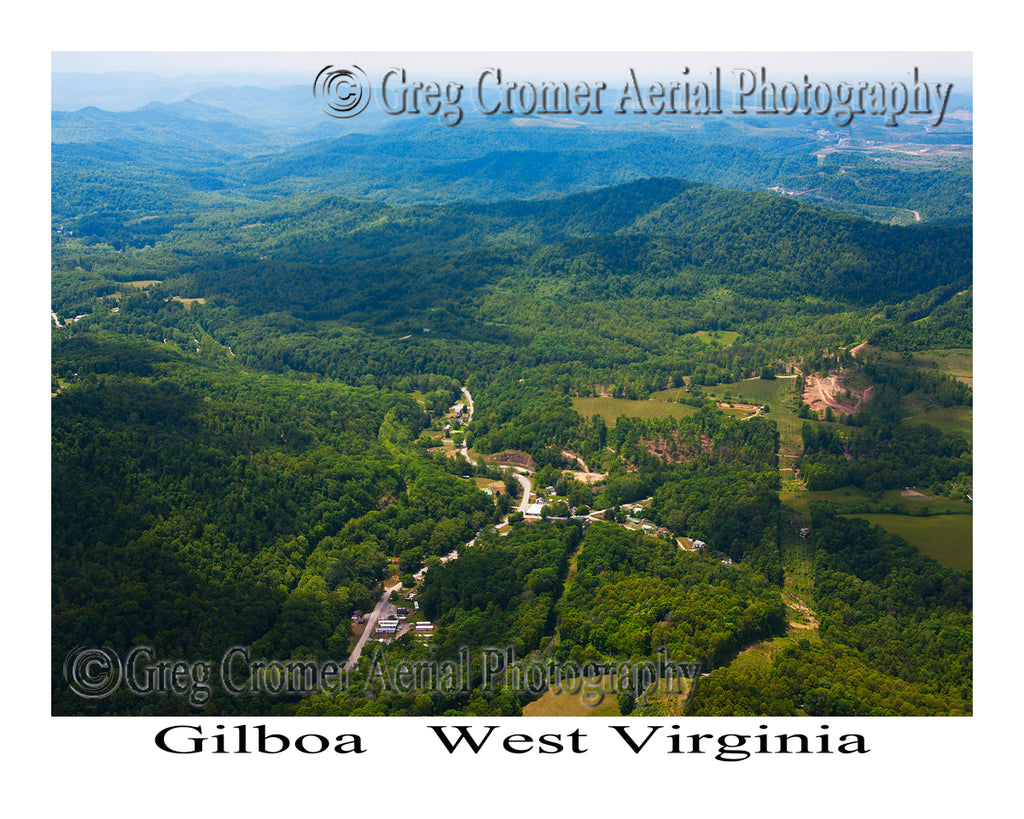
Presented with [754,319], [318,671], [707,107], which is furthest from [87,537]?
[754,319]

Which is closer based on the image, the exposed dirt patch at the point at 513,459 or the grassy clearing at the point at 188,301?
the exposed dirt patch at the point at 513,459

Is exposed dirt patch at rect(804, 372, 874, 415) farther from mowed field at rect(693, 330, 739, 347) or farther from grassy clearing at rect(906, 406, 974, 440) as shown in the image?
mowed field at rect(693, 330, 739, 347)

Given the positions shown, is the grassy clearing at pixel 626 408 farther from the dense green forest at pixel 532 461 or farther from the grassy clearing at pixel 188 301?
the grassy clearing at pixel 188 301

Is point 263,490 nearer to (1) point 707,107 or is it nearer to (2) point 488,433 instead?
(2) point 488,433

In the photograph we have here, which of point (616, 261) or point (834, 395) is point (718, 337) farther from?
point (834, 395)

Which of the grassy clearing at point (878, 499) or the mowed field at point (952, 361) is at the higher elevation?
the mowed field at point (952, 361)

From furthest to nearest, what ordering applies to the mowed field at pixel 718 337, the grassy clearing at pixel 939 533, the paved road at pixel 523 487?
the mowed field at pixel 718 337, the paved road at pixel 523 487, the grassy clearing at pixel 939 533

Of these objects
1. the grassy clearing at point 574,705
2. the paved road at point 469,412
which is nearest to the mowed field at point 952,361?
the paved road at point 469,412
